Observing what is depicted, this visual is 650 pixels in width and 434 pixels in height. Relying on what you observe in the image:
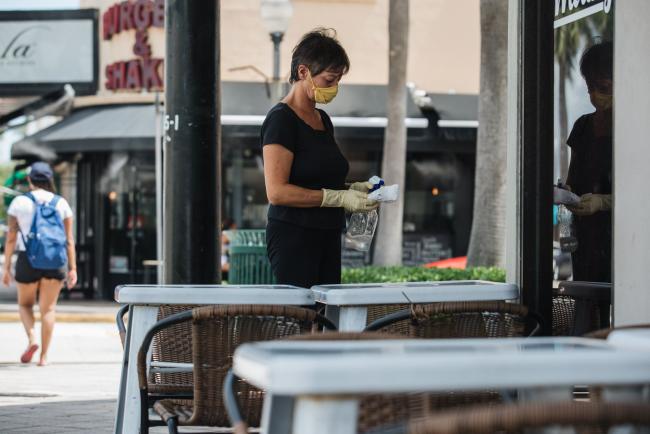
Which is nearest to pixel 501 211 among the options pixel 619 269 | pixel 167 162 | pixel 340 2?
pixel 340 2

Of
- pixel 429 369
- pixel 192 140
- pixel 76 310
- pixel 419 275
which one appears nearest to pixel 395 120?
pixel 76 310

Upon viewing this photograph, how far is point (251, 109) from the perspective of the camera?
21625 mm

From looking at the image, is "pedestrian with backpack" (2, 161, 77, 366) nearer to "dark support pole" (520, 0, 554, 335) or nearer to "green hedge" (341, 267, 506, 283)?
"green hedge" (341, 267, 506, 283)

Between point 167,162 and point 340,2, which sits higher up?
point 340,2

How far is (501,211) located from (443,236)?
6.36 meters

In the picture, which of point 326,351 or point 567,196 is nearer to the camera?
point 326,351

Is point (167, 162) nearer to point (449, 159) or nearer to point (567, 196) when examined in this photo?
point (567, 196)

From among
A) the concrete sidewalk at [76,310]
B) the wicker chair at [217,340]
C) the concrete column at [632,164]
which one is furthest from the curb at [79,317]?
the wicker chair at [217,340]

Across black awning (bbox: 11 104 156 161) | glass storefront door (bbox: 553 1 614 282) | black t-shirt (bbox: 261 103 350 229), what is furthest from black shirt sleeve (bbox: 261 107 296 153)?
black awning (bbox: 11 104 156 161)

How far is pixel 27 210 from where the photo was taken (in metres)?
11.2

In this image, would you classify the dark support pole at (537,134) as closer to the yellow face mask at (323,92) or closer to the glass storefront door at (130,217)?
the yellow face mask at (323,92)

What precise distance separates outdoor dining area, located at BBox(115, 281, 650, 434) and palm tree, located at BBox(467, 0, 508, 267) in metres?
10.7

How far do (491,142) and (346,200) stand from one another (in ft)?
36.1

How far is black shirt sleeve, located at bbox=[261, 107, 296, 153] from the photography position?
17.4ft
